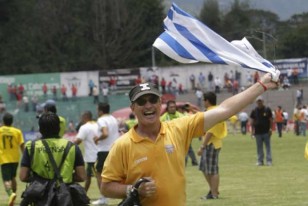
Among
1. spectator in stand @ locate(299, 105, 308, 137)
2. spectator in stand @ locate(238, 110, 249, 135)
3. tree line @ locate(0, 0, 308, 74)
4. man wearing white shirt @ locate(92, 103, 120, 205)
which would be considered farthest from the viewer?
tree line @ locate(0, 0, 308, 74)

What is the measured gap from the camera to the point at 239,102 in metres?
6.28

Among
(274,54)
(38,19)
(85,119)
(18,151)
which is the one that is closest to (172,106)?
(85,119)

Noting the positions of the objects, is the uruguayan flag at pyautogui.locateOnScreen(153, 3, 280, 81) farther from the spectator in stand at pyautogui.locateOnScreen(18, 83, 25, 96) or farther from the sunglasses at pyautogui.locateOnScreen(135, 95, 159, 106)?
the spectator in stand at pyautogui.locateOnScreen(18, 83, 25, 96)

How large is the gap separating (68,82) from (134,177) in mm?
56522

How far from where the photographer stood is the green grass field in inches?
599

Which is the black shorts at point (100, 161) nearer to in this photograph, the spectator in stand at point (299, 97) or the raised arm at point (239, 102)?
the raised arm at point (239, 102)

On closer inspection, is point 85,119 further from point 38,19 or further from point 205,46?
point 38,19

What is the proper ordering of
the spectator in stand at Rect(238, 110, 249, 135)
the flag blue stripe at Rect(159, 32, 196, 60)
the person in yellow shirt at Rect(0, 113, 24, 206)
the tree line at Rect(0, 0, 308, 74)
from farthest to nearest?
the tree line at Rect(0, 0, 308, 74) → the spectator in stand at Rect(238, 110, 249, 135) → the person in yellow shirt at Rect(0, 113, 24, 206) → the flag blue stripe at Rect(159, 32, 196, 60)

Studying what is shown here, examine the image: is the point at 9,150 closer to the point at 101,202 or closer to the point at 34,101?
the point at 101,202

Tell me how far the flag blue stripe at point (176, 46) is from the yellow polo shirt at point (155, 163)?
73 centimetres

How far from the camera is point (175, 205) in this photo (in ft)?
20.5

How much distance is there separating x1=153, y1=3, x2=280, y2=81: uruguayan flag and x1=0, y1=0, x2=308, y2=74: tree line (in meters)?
68.6

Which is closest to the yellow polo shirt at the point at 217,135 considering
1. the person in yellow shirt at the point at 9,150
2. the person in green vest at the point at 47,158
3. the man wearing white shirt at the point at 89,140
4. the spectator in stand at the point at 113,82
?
the man wearing white shirt at the point at 89,140

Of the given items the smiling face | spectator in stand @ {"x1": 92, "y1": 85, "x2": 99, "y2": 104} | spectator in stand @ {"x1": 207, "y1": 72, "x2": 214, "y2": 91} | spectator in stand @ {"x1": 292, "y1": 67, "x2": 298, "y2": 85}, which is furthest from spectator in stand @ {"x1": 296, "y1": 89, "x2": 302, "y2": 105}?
the smiling face
